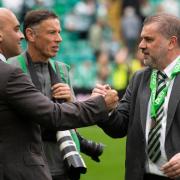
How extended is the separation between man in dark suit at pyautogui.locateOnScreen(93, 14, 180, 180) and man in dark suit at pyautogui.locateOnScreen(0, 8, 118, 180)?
330 millimetres

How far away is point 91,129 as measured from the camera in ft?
44.5

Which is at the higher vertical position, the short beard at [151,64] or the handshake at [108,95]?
the short beard at [151,64]

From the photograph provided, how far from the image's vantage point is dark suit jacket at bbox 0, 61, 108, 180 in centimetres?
431

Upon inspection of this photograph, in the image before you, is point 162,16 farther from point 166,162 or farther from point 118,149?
point 118,149

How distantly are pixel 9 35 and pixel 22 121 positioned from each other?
64 centimetres

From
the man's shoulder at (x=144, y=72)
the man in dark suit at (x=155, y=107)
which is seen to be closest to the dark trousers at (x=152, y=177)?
the man in dark suit at (x=155, y=107)

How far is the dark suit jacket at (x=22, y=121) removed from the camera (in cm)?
431

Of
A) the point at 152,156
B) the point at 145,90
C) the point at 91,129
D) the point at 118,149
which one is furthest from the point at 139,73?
the point at 91,129

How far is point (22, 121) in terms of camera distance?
440 cm

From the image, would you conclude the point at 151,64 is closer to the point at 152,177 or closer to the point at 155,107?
the point at 155,107

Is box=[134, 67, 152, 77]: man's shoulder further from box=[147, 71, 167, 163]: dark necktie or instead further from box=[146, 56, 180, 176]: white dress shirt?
box=[147, 71, 167, 163]: dark necktie

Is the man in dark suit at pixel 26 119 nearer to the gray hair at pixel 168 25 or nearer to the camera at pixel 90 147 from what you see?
the gray hair at pixel 168 25

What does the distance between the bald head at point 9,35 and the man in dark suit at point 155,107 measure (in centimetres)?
61

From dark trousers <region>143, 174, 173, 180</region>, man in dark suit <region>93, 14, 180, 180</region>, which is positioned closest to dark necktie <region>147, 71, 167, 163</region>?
man in dark suit <region>93, 14, 180, 180</region>
